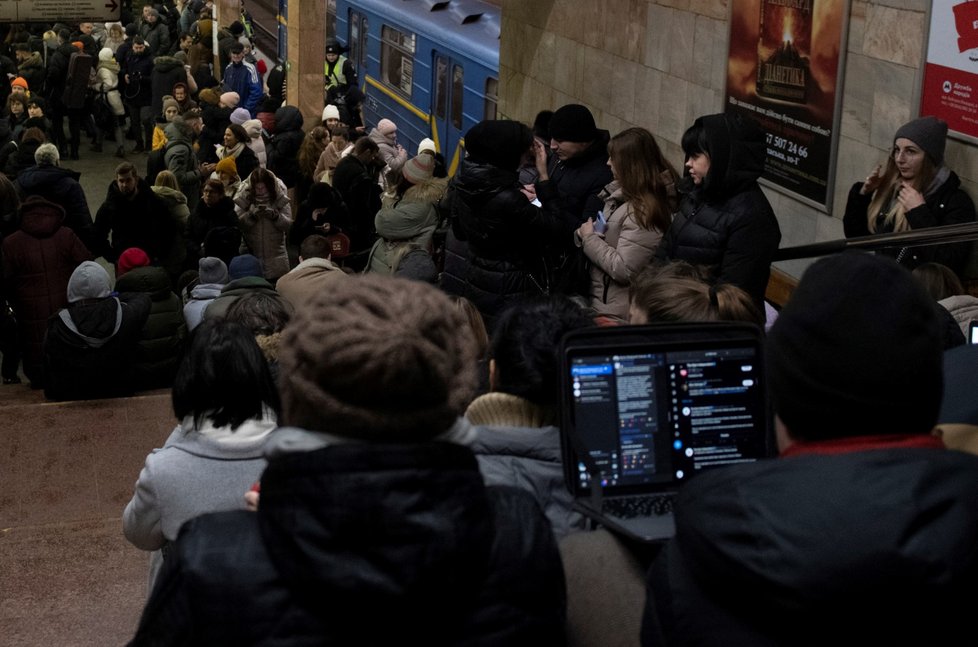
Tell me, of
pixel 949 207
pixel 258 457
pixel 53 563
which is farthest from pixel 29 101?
pixel 258 457

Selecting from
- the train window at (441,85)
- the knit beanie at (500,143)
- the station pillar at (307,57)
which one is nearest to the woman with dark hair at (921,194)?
the knit beanie at (500,143)

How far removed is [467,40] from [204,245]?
6.12 m

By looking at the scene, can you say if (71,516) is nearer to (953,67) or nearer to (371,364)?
(953,67)

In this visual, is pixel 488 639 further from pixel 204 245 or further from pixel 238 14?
pixel 238 14

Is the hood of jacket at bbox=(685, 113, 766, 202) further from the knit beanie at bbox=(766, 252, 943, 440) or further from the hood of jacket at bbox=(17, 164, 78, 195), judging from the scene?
the hood of jacket at bbox=(17, 164, 78, 195)

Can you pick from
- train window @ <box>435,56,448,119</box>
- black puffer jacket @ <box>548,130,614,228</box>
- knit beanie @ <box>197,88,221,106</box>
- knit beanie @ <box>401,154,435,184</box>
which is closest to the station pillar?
knit beanie @ <box>197,88,221,106</box>

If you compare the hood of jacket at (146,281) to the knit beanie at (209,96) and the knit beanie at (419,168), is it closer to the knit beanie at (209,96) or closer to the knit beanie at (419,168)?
the knit beanie at (419,168)

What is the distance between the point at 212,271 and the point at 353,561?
6690 millimetres

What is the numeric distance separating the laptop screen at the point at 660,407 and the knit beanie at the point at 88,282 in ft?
18.9

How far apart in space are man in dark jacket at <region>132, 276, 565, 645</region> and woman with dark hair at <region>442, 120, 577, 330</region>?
4.52 m

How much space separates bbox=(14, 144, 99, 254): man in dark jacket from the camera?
10438mm

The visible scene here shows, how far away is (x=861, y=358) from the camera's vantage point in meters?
1.81

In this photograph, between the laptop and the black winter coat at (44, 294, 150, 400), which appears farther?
the black winter coat at (44, 294, 150, 400)

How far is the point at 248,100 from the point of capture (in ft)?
64.8
